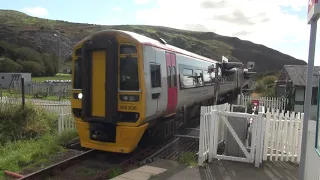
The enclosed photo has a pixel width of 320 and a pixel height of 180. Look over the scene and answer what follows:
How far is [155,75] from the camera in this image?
813cm

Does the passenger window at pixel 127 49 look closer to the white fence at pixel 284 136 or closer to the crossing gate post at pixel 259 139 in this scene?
the crossing gate post at pixel 259 139

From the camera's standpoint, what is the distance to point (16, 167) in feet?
24.7

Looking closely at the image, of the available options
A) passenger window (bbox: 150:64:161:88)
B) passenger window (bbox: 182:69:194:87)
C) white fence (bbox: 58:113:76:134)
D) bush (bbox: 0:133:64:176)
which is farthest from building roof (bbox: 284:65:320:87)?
bush (bbox: 0:133:64:176)

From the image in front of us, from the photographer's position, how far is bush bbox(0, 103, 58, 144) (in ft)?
34.6

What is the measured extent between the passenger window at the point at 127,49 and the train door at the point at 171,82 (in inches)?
74.0

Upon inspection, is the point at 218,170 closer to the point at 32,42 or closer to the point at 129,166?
the point at 129,166

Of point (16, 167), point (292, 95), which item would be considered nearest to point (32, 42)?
point (292, 95)

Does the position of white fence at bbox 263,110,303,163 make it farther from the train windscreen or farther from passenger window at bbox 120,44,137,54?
passenger window at bbox 120,44,137,54

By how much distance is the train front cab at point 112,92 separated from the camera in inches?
291

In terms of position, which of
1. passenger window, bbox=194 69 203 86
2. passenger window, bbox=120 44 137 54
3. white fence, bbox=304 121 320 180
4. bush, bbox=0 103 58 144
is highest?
passenger window, bbox=120 44 137 54

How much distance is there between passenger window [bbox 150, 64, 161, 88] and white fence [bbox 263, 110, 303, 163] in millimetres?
2827

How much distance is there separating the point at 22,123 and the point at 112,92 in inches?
214

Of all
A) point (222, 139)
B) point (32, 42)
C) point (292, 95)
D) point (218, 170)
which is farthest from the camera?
point (32, 42)

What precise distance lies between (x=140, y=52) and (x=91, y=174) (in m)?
3.00
